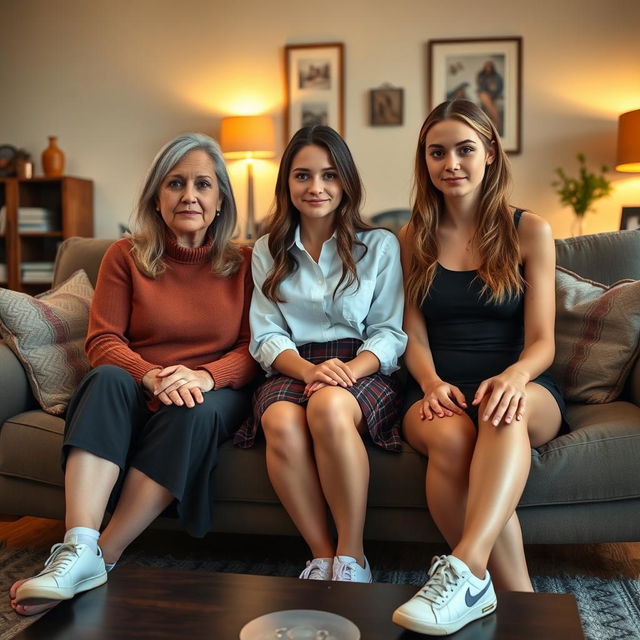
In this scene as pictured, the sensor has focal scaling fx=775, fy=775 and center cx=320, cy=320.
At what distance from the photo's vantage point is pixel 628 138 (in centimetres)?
426

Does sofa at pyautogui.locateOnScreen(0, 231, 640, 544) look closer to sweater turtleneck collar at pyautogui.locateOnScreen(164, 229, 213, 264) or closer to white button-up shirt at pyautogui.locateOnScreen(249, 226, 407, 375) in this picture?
white button-up shirt at pyautogui.locateOnScreen(249, 226, 407, 375)

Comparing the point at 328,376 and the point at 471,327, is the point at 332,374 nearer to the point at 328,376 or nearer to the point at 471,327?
the point at 328,376

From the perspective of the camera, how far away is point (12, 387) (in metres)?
2.05

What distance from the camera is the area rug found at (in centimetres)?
163

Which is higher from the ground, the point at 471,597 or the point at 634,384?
the point at 634,384

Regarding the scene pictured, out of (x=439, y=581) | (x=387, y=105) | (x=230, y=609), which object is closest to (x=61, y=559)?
(x=230, y=609)

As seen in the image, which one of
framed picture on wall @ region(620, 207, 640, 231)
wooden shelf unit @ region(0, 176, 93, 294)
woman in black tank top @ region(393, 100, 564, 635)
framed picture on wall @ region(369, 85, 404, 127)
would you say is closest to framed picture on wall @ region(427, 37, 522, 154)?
framed picture on wall @ region(369, 85, 404, 127)

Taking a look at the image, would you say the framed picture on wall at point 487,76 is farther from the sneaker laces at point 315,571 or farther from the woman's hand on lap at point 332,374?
the sneaker laces at point 315,571

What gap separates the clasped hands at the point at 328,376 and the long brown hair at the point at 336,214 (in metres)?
0.24

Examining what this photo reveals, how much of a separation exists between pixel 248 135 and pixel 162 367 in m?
3.03

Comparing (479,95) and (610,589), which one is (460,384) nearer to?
(610,589)

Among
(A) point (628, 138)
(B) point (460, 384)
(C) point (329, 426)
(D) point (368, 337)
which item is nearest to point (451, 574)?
(C) point (329, 426)

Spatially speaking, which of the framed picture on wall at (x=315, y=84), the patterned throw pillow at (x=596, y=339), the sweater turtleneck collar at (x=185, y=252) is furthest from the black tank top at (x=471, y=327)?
the framed picture on wall at (x=315, y=84)

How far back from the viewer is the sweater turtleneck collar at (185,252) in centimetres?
209
